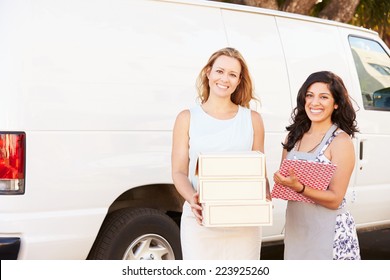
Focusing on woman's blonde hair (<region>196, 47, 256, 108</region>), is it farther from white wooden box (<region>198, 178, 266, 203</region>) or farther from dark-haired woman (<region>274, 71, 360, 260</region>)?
white wooden box (<region>198, 178, 266, 203</region>)

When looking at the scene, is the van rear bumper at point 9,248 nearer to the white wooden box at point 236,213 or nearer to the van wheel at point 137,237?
the van wheel at point 137,237

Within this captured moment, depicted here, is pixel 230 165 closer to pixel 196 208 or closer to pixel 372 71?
pixel 196 208

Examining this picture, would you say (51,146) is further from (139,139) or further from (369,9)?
(369,9)

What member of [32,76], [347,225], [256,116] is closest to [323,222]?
[347,225]

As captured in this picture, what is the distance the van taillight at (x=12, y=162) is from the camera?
4.26 metres

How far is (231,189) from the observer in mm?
3246

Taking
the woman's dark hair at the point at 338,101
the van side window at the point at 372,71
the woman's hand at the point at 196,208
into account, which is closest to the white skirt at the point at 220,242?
the woman's hand at the point at 196,208

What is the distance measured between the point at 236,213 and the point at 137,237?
5.60 ft

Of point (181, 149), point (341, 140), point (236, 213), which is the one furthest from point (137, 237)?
point (341, 140)

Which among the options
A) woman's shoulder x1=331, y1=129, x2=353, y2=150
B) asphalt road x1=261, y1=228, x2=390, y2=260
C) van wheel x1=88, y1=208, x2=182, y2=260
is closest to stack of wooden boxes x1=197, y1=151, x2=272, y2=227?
woman's shoulder x1=331, y1=129, x2=353, y2=150

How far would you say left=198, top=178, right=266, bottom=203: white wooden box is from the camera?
10.6 ft

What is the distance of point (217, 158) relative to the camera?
3236 mm

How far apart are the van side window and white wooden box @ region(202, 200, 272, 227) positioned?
3.41 meters

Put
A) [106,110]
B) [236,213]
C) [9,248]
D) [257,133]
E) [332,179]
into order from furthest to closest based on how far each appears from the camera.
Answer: [106,110] → [9,248] → [257,133] → [332,179] → [236,213]
